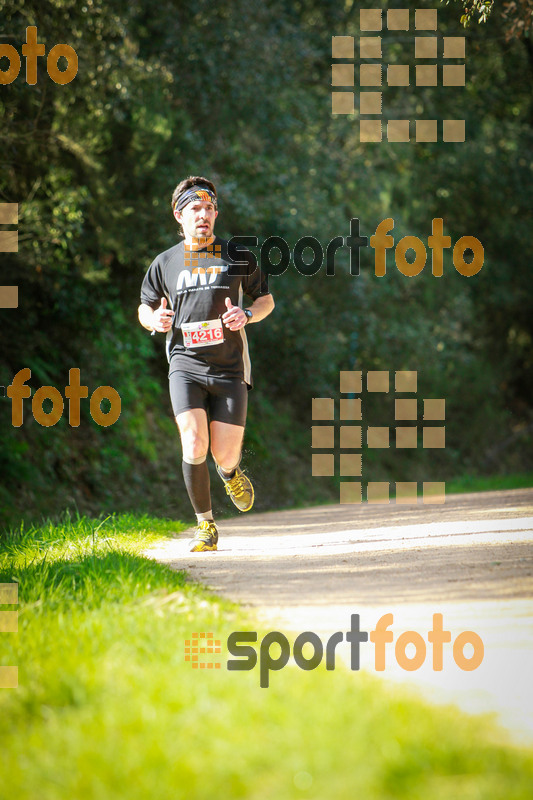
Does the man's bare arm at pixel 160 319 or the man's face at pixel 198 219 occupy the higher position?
the man's face at pixel 198 219

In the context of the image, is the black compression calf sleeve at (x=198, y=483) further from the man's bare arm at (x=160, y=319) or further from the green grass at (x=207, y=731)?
the green grass at (x=207, y=731)

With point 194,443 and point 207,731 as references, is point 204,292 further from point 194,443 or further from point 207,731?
point 207,731

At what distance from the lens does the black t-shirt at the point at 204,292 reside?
256 inches

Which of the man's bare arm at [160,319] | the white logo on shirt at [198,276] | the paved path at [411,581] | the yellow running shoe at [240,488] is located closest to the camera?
the paved path at [411,581]

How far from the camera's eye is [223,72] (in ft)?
51.6

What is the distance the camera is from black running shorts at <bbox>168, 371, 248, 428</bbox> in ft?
21.5

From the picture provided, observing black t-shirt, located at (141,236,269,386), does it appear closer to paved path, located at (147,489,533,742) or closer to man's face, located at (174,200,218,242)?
man's face, located at (174,200,218,242)

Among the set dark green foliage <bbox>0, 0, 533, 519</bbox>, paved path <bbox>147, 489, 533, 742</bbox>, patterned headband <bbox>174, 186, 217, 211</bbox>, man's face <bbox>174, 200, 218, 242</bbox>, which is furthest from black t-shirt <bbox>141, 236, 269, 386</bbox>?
dark green foliage <bbox>0, 0, 533, 519</bbox>

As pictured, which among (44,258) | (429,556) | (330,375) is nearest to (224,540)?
(429,556)

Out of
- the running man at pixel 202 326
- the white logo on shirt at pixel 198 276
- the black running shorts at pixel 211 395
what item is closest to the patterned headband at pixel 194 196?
the running man at pixel 202 326

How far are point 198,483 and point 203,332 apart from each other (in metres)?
1.10

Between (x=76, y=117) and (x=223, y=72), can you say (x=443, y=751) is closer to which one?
(x=76, y=117)

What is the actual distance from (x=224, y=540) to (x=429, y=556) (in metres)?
2.20

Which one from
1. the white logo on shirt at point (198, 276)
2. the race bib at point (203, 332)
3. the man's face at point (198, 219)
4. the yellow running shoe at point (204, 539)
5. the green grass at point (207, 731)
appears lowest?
the yellow running shoe at point (204, 539)
